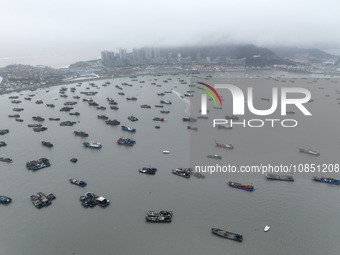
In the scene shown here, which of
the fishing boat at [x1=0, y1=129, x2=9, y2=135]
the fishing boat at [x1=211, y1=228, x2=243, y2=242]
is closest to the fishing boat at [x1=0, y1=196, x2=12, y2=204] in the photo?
the fishing boat at [x1=211, y1=228, x2=243, y2=242]

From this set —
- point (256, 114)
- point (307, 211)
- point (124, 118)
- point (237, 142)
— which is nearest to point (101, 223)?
point (307, 211)

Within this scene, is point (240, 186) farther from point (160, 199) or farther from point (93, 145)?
point (93, 145)

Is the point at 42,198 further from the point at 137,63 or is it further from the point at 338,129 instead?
the point at 137,63

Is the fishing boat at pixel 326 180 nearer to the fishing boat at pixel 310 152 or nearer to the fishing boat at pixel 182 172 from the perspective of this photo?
the fishing boat at pixel 310 152

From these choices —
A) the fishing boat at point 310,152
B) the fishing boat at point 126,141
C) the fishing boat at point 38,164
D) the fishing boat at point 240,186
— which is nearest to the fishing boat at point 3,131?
the fishing boat at point 38,164

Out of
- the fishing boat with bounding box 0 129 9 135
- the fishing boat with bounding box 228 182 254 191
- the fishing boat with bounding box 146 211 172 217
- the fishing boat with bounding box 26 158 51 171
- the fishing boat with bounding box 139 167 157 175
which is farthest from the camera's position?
the fishing boat with bounding box 0 129 9 135

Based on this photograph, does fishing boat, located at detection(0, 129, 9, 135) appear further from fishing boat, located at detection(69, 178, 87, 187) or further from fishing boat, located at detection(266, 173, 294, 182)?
fishing boat, located at detection(266, 173, 294, 182)

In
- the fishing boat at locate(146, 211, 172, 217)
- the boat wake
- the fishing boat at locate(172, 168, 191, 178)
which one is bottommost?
the fishing boat at locate(146, 211, 172, 217)

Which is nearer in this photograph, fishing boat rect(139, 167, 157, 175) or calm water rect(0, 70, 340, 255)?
calm water rect(0, 70, 340, 255)
